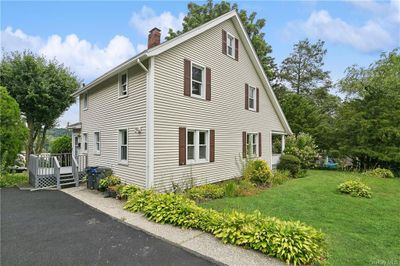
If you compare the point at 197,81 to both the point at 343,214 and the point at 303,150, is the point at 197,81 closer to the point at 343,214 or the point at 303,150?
the point at 343,214

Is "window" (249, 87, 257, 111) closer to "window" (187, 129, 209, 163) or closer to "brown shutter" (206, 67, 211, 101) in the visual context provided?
"brown shutter" (206, 67, 211, 101)

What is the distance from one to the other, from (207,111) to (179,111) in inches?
69.7

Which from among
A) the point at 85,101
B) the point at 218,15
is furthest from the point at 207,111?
the point at 218,15

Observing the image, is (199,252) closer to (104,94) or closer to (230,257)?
(230,257)

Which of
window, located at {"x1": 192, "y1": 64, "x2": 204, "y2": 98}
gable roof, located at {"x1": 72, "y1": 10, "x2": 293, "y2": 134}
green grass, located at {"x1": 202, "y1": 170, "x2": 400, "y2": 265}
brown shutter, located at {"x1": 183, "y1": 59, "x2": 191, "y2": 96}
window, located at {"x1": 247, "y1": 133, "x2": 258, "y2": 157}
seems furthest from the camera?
window, located at {"x1": 247, "y1": 133, "x2": 258, "y2": 157}

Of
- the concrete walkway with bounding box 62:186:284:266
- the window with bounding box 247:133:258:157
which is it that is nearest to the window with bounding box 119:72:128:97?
the concrete walkway with bounding box 62:186:284:266

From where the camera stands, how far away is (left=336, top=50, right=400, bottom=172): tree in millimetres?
16516

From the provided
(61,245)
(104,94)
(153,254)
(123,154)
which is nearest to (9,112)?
(104,94)

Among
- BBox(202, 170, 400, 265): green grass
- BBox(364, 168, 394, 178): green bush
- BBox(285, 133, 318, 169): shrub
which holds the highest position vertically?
BBox(285, 133, 318, 169): shrub

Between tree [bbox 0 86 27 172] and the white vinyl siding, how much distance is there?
9.19 metres

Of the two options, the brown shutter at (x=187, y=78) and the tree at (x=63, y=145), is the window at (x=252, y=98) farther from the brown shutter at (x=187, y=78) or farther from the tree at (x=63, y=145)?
the tree at (x=63, y=145)

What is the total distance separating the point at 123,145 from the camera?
10086 mm

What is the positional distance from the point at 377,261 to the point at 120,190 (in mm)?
7665

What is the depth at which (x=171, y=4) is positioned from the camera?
36.8 feet
